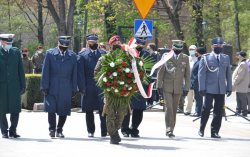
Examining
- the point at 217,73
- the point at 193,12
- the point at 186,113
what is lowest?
the point at 186,113

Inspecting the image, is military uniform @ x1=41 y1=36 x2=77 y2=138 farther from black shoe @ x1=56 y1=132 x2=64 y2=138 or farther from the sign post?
the sign post

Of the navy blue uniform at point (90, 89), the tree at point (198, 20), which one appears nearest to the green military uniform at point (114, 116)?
the navy blue uniform at point (90, 89)

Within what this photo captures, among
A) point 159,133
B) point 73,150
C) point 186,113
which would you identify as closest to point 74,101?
point 186,113

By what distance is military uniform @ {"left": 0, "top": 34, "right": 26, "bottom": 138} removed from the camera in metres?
14.7

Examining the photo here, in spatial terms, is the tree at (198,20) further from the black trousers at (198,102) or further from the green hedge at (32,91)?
the green hedge at (32,91)

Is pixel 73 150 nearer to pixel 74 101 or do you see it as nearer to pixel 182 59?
pixel 182 59

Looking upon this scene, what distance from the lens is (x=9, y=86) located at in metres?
14.8

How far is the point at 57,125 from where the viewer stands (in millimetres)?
15195

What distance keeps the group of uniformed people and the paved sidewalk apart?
0.36 metres

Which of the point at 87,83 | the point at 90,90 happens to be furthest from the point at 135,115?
the point at 87,83

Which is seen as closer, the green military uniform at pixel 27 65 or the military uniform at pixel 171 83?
the military uniform at pixel 171 83

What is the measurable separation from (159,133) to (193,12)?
13577 mm

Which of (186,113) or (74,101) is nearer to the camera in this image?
(186,113)

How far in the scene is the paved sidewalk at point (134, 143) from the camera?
12.7m
